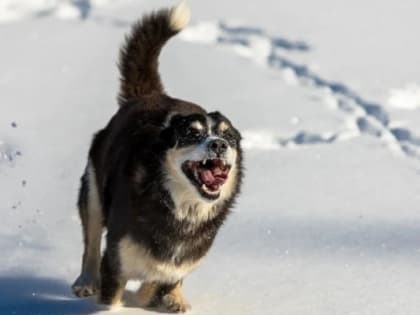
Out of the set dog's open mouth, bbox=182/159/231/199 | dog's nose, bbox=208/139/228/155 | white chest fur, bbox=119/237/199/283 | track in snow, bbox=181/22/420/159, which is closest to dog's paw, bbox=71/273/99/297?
white chest fur, bbox=119/237/199/283

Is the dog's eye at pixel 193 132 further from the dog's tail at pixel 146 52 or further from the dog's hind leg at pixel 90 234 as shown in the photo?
the dog's tail at pixel 146 52

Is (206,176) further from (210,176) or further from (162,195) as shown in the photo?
(162,195)

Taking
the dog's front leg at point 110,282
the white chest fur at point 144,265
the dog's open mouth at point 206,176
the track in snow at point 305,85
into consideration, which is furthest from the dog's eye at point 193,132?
the track in snow at point 305,85

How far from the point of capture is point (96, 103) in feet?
25.2

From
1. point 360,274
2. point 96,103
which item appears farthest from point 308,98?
point 360,274

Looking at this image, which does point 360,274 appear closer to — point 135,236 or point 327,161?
point 135,236

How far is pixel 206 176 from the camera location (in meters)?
4.49

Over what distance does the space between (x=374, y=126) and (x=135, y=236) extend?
131 inches

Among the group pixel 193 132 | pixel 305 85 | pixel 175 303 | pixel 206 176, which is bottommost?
pixel 305 85

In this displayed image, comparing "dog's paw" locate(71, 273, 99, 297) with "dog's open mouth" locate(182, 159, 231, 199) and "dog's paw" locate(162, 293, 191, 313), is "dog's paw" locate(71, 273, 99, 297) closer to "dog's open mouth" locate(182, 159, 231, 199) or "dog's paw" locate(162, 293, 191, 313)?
"dog's paw" locate(162, 293, 191, 313)

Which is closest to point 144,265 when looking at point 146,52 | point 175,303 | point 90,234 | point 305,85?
→ point 175,303

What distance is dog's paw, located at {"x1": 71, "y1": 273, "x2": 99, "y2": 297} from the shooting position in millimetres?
5227

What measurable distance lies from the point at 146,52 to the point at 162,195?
1352mm

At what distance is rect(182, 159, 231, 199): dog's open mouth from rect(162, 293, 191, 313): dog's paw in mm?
753
